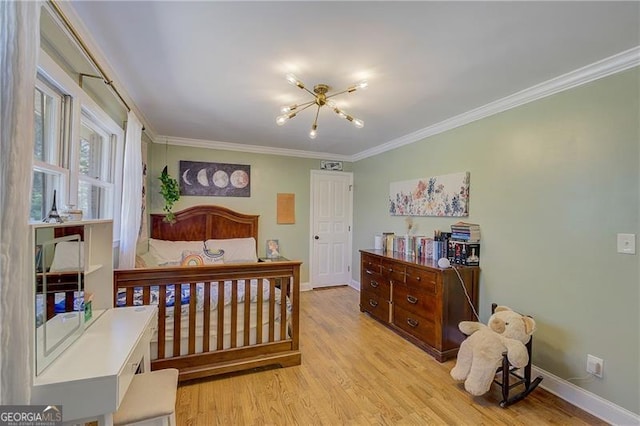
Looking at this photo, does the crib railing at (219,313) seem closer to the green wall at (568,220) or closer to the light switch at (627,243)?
the green wall at (568,220)

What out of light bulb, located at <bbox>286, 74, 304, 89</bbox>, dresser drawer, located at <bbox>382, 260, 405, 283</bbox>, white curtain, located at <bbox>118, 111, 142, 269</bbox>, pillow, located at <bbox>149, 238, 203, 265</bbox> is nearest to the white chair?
white curtain, located at <bbox>118, 111, 142, 269</bbox>

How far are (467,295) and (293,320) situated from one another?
1.66 meters

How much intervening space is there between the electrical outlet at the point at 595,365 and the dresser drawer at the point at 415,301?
1.05 m

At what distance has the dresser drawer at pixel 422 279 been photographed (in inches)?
105

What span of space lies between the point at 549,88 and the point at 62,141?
3.39 meters

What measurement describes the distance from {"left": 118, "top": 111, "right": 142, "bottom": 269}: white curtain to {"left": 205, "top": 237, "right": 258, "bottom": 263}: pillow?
1.21m

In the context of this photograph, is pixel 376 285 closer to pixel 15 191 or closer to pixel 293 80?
A: pixel 293 80

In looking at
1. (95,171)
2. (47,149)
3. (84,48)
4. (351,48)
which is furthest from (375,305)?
(84,48)

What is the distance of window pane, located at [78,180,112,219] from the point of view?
213cm

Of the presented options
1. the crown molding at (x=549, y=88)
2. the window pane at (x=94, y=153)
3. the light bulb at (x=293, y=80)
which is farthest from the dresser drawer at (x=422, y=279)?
the window pane at (x=94, y=153)

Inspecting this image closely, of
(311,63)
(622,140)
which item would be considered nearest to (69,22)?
(311,63)

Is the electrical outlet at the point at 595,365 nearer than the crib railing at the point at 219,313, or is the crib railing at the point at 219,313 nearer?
the electrical outlet at the point at 595,365

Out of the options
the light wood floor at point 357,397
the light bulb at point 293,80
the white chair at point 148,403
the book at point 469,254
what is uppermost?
the light bulb at point 293,80

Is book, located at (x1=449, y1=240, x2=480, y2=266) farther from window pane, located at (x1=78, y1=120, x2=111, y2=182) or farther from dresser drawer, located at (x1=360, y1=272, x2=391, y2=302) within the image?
window pane, located at (x1=78, y1=120, x2=111, y2=182)
